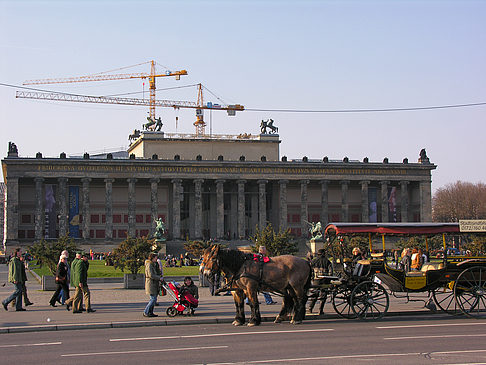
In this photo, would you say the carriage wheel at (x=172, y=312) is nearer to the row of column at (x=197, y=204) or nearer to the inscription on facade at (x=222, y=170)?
the row of column at (x=197, y=204)

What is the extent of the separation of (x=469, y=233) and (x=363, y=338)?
7181 mm

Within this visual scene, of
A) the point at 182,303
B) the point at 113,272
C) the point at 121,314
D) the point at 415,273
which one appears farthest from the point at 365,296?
the point at 113,272

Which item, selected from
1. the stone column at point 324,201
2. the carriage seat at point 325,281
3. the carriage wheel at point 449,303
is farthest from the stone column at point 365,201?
the carriage seat at point 325,281

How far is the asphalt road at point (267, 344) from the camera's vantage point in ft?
45.8

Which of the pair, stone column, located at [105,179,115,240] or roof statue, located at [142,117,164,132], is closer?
stone column, located at [105,179,115,240]

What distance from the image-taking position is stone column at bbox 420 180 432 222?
333ft

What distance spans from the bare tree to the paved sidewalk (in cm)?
11261

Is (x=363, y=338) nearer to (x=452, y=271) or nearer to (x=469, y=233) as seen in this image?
(x=452, y=271)

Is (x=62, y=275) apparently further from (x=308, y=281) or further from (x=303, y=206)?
(x=303, y=206)

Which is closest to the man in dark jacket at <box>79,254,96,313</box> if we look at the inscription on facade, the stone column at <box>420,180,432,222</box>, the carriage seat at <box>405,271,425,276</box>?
the carriage seat at <box>405,271,425,276</box>

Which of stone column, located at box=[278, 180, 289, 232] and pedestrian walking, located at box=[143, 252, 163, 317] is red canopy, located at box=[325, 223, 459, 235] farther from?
stone column, located at box=[278, 180, 289, 232]

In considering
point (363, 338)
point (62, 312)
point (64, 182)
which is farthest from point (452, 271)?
point (64, 182)

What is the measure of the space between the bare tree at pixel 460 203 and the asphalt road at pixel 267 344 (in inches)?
4674

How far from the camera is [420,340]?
1612 centimetres
